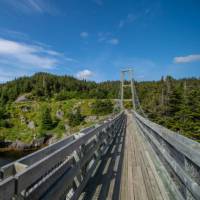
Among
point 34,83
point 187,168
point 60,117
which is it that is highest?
point 34,83

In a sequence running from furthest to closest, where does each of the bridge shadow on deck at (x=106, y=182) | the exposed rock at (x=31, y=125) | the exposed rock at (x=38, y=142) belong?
the exposed rock at (x=31, y=125), the exposed rock at (x=38, y=142), the bridge shadow on deck at (x=106, y=182)

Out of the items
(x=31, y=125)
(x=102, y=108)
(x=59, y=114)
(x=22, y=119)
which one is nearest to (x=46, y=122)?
(x=59, y=114)

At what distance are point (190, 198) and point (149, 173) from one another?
219 centimetres

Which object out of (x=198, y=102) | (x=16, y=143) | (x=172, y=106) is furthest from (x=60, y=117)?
(x=198, y=102)

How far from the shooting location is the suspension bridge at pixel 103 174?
145 cm

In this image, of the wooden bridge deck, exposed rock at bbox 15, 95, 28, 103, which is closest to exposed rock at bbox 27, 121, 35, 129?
exposed rock at bbox 15, 95, 28, 103

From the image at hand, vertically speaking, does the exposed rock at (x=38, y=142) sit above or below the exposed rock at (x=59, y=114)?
below

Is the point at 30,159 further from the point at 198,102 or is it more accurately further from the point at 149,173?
the point at 198,102

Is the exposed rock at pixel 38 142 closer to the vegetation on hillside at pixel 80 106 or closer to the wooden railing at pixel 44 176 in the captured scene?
the vegetation on hillside at pixel 80 106

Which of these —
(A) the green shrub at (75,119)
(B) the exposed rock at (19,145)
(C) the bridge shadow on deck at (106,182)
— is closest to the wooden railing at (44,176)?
(C) the bridge shadow on deck at (106,182)

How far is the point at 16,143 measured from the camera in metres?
42.6

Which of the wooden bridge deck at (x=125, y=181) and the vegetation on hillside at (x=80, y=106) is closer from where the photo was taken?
the wooden bridge deck at (x=125, y=181)

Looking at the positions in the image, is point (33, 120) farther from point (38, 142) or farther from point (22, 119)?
point (38, 142)

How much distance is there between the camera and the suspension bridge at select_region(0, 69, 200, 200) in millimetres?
1450
